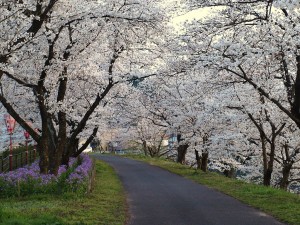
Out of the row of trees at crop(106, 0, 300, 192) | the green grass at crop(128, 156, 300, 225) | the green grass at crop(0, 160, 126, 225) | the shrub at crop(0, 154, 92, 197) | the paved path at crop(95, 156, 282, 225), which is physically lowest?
the paved path at crop(95, 156, 282, 225)

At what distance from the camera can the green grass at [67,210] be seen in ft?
31.6

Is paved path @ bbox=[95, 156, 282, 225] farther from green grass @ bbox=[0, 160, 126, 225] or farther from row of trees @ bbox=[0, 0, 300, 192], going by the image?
row of trees @ bbox=[0, 0, 300, 192]

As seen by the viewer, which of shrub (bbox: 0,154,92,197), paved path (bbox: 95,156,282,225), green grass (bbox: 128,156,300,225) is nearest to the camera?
paved path (bbox: 95,156,282,225)

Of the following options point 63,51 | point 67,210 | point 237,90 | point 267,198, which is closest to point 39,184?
point 67,210

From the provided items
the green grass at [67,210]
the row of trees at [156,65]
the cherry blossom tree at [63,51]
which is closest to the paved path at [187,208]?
the green grass at [67,210]

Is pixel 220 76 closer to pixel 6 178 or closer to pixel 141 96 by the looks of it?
pixel 6 178

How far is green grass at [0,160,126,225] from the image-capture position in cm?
963

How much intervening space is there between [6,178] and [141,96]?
2398 centimetres

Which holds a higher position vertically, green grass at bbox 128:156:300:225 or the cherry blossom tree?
the cherry blossom tree

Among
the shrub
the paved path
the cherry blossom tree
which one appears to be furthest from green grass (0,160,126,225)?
the cherry blossom tree

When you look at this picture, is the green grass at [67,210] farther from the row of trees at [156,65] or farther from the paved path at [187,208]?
the row of trees at [156,65]

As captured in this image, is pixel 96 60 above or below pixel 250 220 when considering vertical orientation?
above

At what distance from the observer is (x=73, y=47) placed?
17.4 m

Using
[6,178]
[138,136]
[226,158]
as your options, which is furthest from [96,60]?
[138,136]
